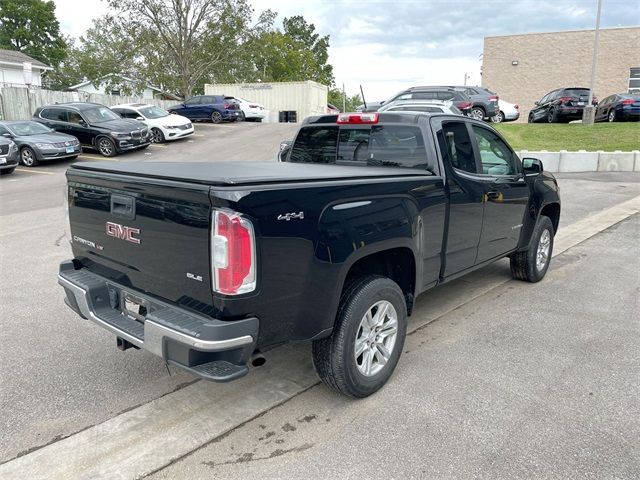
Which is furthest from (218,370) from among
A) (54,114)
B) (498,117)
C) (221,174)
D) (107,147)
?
(498,117)

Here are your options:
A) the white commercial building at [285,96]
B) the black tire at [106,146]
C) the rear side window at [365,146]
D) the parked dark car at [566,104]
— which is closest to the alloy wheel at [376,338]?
the rear side window at [365,146]

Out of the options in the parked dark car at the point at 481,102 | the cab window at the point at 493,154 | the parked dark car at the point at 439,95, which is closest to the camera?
the cab window at the point at 493,154

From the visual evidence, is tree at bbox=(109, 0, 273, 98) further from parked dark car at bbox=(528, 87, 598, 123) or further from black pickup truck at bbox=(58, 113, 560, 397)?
black pickup truck at bbox=(58, 113, 560, 397)

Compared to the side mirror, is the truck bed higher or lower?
higher

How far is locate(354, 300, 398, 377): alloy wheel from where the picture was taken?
130 inches

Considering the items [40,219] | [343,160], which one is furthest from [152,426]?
[40,219]

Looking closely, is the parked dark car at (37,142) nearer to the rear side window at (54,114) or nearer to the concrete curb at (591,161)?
the rear side window at (54,114)

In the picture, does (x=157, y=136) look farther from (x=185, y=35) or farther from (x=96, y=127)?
(x=185, y=35)

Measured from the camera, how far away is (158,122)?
68.9 feet

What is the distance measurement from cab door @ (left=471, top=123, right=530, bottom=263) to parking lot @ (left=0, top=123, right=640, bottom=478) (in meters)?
0.68

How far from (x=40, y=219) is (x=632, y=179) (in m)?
14.4

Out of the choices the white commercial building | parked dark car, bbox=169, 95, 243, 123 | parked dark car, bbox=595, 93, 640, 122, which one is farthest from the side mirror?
the white commercial building

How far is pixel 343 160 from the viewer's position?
4484 mm

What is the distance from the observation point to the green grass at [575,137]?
17.2 meters
